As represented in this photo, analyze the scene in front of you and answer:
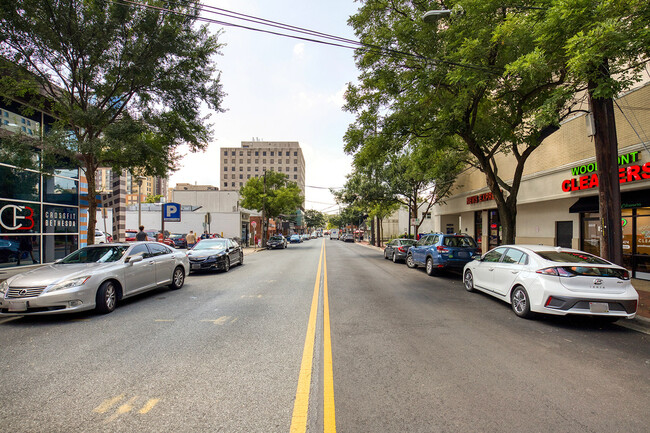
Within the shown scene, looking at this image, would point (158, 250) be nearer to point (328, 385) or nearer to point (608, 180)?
point (328, 385)

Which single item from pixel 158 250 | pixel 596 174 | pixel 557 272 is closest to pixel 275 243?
pixel 158 250

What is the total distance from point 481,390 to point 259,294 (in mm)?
6219

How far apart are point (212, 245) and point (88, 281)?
8198mm

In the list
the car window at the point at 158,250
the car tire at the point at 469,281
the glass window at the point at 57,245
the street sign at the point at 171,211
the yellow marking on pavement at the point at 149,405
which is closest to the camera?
the yellow marking on pavement at the point at 149,405

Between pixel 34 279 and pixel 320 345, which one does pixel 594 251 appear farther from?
pixel 34 279

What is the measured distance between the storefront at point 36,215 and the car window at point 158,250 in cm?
593

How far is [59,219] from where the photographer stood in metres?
15.2

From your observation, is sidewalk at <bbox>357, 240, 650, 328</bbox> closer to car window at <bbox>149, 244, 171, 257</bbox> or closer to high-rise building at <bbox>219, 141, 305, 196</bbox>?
car window at <bbox>149, 244, 171, 257</bbox>

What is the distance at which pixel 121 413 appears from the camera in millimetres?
2975

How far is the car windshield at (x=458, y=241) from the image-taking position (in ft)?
41.5

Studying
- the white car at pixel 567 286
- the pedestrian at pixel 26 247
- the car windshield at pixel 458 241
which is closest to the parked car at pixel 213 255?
the pedestrian at pixel 26 247

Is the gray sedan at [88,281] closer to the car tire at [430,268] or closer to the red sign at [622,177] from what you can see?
the car tire at [430,268]

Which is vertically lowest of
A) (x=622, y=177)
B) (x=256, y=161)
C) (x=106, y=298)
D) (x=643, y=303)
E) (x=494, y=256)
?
(x=643, y=303)

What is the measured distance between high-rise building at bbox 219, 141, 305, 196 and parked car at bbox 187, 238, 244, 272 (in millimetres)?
97228
